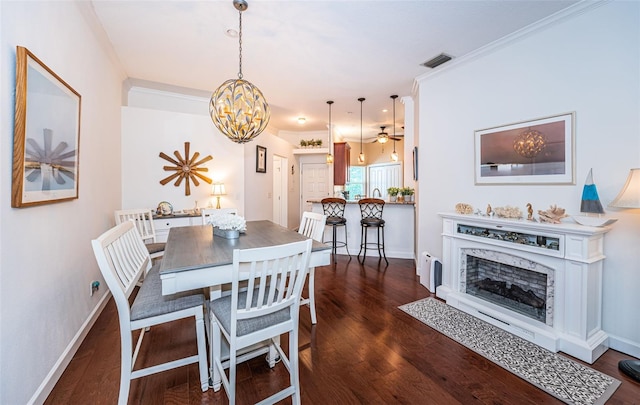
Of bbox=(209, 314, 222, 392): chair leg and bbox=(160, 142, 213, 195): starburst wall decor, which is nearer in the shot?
bbox=(209, 314, 222, 392): chair leg

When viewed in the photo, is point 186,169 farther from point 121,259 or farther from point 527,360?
point 527,360

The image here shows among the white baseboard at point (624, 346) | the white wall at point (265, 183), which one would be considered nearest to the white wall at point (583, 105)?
the white baseboard at point (624, 346)

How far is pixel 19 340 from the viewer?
135 centimetres

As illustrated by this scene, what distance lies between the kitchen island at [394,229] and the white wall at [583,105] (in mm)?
1424

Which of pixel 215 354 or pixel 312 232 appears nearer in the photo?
pixel 215 354

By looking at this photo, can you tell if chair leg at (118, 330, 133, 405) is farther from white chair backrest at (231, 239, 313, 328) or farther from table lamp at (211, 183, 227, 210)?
table lamp at (211, 183, 227, 210)

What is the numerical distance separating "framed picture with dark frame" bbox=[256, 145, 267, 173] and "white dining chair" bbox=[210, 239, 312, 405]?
4.14 metres

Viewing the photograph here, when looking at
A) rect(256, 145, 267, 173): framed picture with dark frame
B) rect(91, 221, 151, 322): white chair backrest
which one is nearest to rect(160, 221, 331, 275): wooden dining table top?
rect(91, 221, 151, 322): white chair backrest

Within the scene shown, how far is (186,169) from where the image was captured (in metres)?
4.14

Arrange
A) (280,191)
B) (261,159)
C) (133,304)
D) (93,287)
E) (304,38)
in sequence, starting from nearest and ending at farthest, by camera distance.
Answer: (133,304), (93,287), (304,38), (261,159), (280,191)

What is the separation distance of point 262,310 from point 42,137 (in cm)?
177

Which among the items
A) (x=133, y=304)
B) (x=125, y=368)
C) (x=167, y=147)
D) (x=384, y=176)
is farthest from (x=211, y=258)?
(x=384, y=176)

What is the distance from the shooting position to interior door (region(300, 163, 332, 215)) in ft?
24.6

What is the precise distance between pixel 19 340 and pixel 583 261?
3.62 metres
